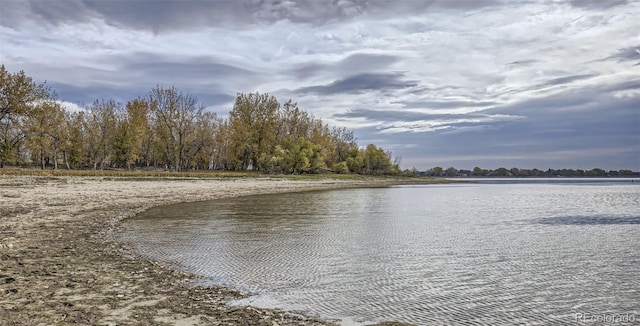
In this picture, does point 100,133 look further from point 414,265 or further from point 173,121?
point 414,265

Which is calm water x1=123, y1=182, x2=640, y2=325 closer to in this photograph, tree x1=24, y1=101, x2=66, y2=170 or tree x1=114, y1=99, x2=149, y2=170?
tree x1=24, y1=101, x2=66, y2=170

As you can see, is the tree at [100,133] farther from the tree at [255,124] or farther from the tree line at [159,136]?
the tree at [255,124]

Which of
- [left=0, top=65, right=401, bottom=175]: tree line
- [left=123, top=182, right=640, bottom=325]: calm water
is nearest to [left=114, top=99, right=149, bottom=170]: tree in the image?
[left=0, top=65, right=401, bottom=175]: tree line

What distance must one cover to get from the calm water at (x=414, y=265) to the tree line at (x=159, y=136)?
47143 millimetres

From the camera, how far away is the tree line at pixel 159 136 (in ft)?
194

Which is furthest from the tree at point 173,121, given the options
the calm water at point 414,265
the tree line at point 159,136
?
the calm water at point 414,265

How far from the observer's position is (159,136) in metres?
83.2

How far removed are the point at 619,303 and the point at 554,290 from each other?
1.10 metres

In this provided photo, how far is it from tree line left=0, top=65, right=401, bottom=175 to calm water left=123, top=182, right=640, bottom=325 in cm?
4714

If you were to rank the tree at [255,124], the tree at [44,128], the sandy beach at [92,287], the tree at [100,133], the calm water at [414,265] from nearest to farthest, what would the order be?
the sandy beach at [92,287] → the calm water at [414,265] → the tree at [44,128] → the tree at [100,133] → the tree at [255,124]

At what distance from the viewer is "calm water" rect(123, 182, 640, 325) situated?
7406 millimetres

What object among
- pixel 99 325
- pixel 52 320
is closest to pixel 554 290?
pixel 99 325

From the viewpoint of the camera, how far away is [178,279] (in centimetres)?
890

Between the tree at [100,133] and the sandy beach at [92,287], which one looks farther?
the tree at [100,133]
